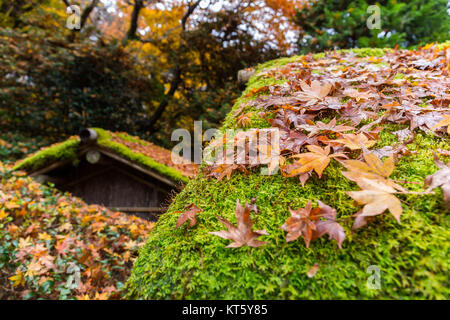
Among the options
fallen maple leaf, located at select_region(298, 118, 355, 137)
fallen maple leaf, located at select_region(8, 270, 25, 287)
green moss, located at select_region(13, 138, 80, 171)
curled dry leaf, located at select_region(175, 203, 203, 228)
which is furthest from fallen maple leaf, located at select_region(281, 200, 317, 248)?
green moss, located at select_region(13, 138, 80, 171)

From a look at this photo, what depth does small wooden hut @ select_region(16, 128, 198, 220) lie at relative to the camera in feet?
15.6

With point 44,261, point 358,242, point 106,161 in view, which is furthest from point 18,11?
point 358,242

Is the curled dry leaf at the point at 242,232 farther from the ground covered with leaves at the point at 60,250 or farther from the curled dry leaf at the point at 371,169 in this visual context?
the ground covered with leaves at the point at 60,250

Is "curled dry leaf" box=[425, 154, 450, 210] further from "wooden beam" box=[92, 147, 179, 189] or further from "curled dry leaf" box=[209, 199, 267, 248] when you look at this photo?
"wooden beam" box=[92, 147, 179, 189]

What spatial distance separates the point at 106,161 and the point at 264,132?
14.9 feet

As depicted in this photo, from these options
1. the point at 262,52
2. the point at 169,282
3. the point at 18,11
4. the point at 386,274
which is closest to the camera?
the point at 386,274

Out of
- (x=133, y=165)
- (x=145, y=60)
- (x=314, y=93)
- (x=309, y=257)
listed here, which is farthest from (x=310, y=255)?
(x=145, y=60)

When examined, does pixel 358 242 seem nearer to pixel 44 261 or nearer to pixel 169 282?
pixel 169 282

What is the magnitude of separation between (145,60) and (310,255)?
8.98 meters

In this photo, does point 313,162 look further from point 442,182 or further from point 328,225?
point 442,182

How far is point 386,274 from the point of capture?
66 cm

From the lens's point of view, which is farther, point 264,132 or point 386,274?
point 264,132

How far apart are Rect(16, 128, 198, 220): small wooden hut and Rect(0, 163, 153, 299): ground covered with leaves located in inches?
47.5

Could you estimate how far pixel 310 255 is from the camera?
75cm
